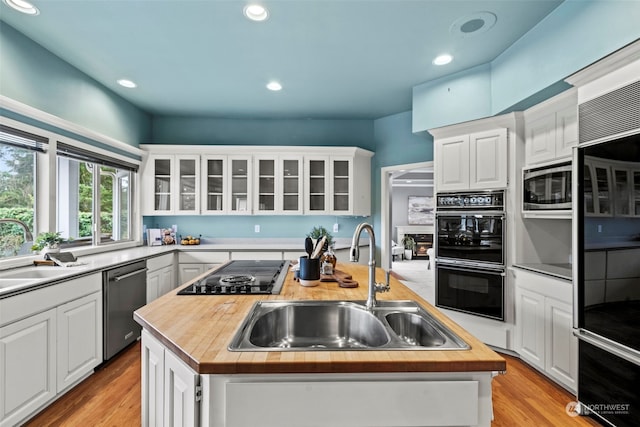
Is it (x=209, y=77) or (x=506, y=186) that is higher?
(x=209, y=77)

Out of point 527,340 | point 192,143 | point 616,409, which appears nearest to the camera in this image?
point 616,409

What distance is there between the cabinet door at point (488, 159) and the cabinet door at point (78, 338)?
3485 millimetres

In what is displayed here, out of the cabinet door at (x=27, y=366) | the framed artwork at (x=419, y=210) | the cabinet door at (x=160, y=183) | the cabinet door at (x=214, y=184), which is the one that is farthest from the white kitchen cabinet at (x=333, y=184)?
the framed artwork at (x=419, y=210)

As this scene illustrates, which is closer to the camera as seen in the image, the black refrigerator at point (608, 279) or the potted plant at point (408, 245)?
the black refrigerator at point (608, 279)

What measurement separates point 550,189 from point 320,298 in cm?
216

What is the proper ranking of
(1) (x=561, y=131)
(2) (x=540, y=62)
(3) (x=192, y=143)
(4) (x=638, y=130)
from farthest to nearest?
(3) (x=192, y=143) < (1) (x=561, y=131) < (2) (x=540, y=62) < (4) (x=638, y=130)

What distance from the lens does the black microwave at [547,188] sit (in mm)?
2312

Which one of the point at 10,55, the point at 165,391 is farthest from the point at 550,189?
the point at 10,55

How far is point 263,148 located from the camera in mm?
4148

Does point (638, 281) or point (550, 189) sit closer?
point (638, 281)

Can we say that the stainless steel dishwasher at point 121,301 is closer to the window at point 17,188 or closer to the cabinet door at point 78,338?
the cabinet door at point 78,338

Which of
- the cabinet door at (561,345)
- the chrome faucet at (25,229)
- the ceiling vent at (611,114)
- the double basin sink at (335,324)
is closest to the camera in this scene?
the double basin sink at (335,324)

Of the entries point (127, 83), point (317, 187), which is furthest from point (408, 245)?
point (127, 83)

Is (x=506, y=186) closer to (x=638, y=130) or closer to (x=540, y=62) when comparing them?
(x=540, y=62)
